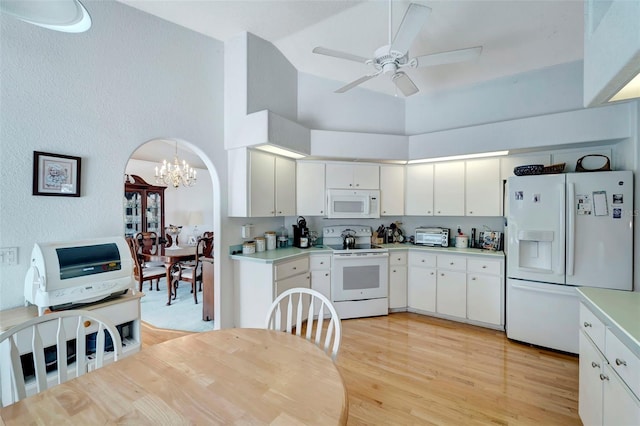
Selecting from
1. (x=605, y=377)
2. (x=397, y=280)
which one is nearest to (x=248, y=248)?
(x=397, y=280)

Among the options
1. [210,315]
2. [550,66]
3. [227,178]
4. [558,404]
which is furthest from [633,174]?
[210,315]

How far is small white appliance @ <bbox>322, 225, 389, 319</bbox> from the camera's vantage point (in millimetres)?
3484

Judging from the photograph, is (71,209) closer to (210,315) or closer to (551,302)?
(210,315)

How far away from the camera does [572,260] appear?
101 inches

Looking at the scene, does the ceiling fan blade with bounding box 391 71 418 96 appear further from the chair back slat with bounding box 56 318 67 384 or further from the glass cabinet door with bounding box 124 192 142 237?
the glass cabinet door with bounding box 124 192 142 237

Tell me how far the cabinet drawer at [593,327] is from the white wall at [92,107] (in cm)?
329

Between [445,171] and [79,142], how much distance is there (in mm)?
3868

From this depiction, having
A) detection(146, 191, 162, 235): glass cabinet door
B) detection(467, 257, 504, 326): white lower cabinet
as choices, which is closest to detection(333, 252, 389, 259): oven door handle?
detection(467, 257, 504, 326): white lower cabinet

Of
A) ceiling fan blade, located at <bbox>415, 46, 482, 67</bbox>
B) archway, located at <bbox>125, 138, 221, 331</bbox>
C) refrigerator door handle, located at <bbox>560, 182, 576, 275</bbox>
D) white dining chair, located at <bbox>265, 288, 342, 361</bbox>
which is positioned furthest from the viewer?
archway, located at <bbox>125, 138, 221, 331</bbox>

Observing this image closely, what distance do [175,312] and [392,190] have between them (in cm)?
340

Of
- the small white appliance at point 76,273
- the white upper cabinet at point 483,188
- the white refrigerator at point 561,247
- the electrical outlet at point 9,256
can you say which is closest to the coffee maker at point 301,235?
the small white appliance at point 76,273

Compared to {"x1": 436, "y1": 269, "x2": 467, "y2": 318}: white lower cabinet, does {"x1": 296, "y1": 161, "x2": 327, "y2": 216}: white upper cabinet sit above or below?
above

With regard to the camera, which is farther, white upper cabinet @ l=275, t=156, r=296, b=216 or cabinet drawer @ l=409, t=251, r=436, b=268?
cabinet drawer @ l=409, t=251, r=436, b=268

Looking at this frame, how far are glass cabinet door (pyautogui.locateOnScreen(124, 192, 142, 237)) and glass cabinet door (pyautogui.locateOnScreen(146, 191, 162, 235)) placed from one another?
17 centimetres
